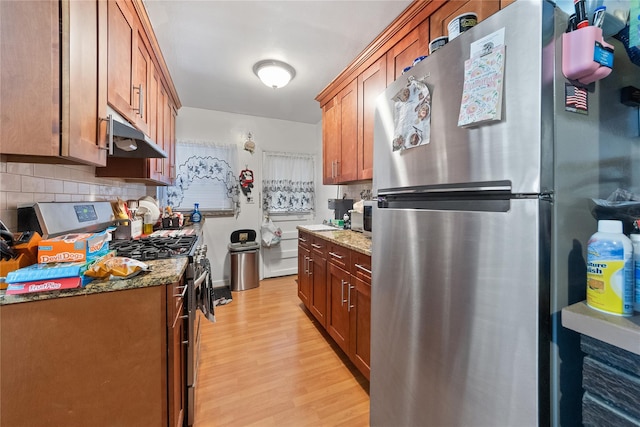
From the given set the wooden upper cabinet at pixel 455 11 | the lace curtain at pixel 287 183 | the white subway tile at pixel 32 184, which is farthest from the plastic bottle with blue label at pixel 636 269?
the lace curtain at pixel 287 183

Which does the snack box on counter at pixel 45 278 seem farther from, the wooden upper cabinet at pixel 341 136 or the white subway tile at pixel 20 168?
the wooden upper cabinet at pixel 341 136

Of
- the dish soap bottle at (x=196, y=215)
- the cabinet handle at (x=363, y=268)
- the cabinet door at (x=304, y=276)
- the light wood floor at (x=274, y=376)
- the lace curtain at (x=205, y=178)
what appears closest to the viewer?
the light wood floor at (x=274, y=376)

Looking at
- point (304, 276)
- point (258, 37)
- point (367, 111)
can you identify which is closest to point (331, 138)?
point (367, 111)

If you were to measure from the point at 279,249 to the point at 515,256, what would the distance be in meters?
3.57

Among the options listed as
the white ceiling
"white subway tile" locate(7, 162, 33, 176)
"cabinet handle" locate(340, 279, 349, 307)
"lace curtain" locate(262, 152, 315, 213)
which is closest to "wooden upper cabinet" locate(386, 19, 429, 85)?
the white ceiling

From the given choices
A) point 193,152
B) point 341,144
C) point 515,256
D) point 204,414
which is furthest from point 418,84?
point 193,152

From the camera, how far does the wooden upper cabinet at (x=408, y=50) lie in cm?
158

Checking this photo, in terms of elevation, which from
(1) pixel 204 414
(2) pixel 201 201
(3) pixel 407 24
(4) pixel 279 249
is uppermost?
(3) pixel 407 24

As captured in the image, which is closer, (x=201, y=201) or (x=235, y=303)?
(x=235, y=303)

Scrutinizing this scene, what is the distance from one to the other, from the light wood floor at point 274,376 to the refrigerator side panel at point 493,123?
1.42 m

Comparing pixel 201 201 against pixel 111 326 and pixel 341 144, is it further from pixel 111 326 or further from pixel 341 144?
pixel 111 326

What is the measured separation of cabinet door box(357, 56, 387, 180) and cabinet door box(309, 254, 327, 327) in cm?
86

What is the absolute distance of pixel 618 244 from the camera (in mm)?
552

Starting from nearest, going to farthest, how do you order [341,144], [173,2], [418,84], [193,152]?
[418,84] < [173,2] < [341,144] < [193,152]
